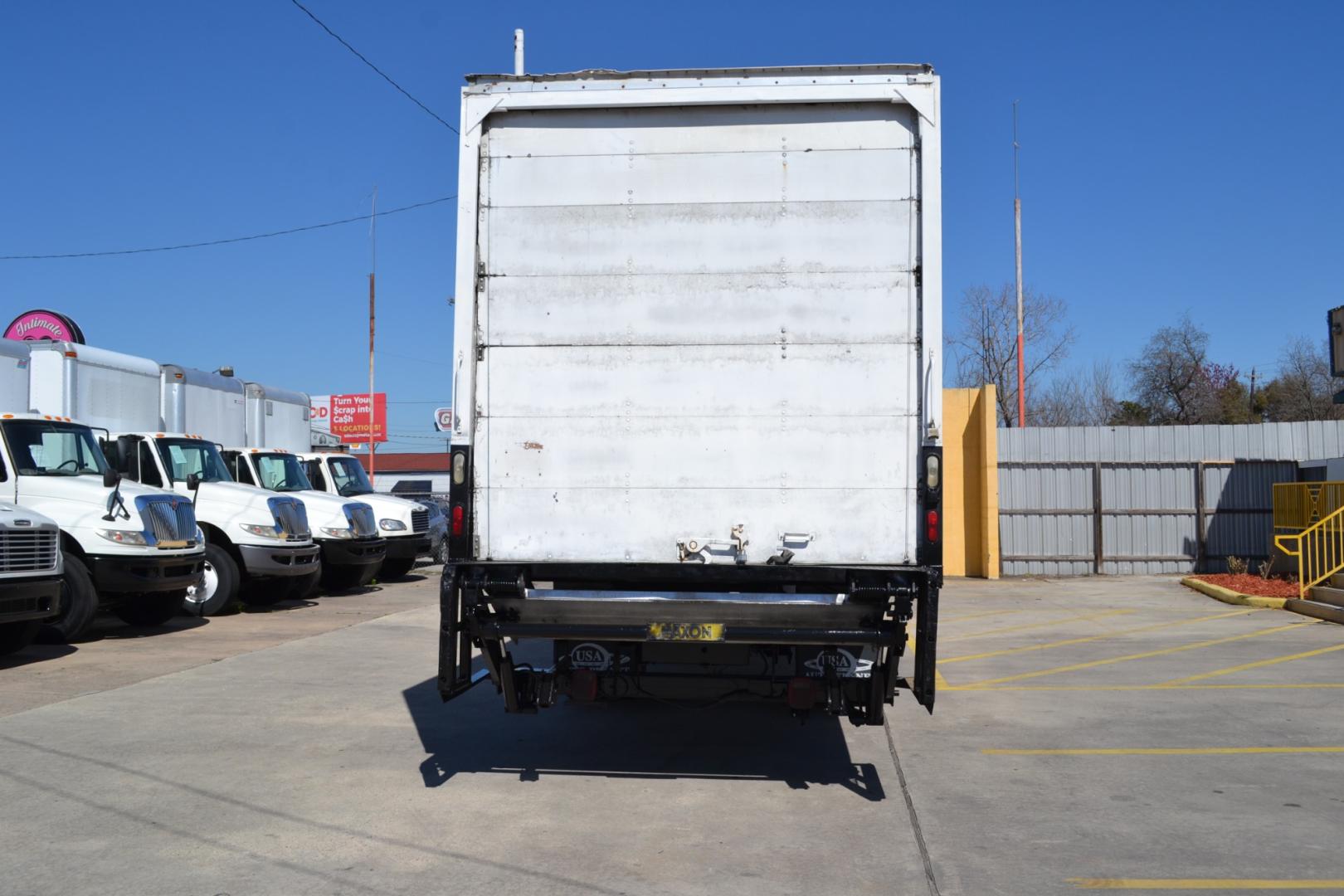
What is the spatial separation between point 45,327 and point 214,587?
18.0 feet

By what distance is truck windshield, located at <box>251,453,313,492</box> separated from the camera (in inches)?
781

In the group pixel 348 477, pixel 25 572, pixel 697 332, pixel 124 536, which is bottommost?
pixel 25 572

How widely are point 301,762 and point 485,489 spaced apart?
2327 millimetres

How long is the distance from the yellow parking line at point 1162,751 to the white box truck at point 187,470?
35.2 ft

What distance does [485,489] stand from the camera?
6699 mm

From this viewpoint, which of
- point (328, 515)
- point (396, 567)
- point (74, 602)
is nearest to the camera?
point (74, 602)

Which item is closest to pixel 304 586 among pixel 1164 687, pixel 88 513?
pixel 88 513

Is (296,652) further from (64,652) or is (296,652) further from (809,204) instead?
(809,204)

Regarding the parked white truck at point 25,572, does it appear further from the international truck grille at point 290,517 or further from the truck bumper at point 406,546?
the truck bumper at point 406,546

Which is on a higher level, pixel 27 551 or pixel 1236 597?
pixel 27 551

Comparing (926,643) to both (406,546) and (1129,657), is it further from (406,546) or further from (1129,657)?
(406,546)

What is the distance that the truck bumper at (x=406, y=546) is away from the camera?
22.4 m

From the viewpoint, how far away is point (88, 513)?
13.2m

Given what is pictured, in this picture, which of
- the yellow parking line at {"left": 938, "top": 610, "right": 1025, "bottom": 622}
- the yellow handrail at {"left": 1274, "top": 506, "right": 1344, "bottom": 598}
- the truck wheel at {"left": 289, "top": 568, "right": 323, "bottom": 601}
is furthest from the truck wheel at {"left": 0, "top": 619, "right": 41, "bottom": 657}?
the yellow handrail at {"left": 1274, "top": 506, "right": 1344, "bottom": 598}
